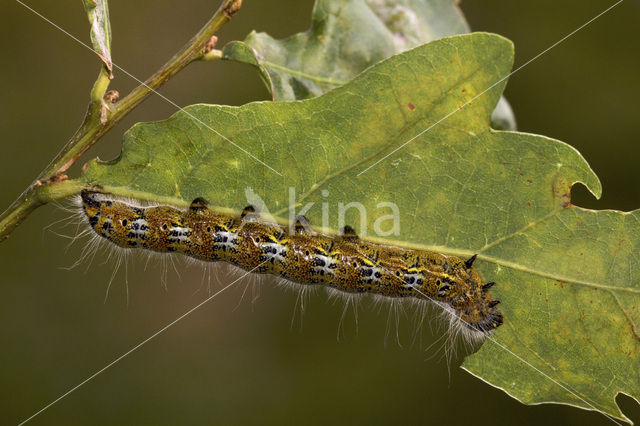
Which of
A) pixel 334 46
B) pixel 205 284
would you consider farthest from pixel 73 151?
pixel 205 284

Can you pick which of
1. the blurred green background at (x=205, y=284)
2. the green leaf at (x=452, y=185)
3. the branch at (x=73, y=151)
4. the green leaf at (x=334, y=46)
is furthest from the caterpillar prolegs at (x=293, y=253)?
the blurred green background at (x=205, y=284)

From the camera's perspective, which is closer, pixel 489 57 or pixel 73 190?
pixel 489 57

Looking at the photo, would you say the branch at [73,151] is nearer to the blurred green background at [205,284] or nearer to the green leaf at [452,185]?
the green leaf at [452,185]

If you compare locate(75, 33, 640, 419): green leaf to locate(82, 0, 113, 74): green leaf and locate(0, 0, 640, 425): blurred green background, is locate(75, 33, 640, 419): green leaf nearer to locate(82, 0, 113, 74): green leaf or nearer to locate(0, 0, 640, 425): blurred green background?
locate(82, 0, 113, 74): green leaf

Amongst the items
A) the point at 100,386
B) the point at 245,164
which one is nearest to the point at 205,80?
the point at 100,386

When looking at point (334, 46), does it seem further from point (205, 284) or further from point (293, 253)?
point (205, 284)

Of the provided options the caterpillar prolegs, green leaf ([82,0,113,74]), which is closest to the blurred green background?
the caterpillar prolegs

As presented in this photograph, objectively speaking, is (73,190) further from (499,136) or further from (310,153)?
(499,136)
